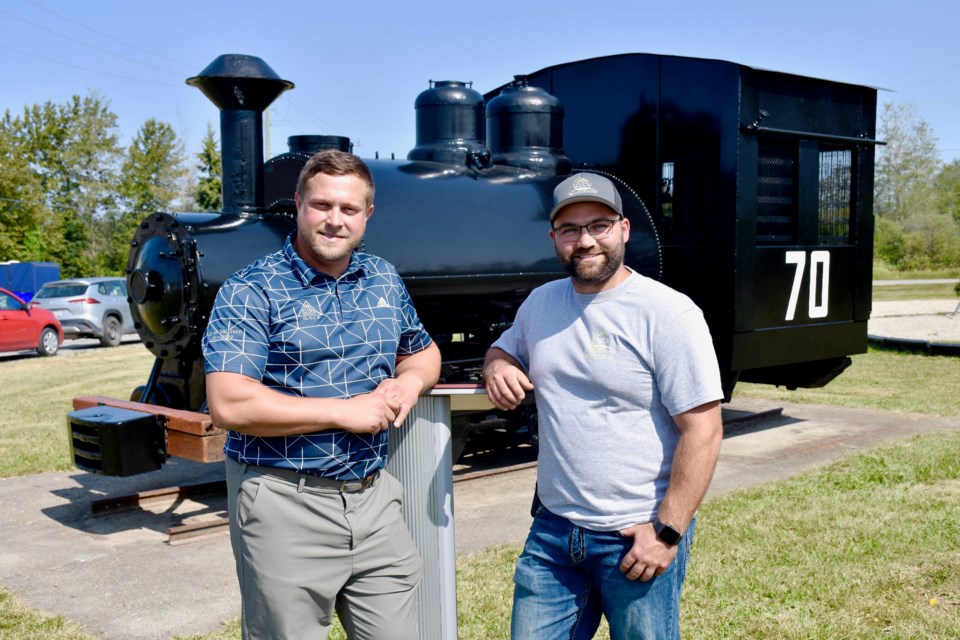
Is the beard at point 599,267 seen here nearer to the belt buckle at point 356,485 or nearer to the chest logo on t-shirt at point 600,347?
the chest logo on t-shirt at point 600,347

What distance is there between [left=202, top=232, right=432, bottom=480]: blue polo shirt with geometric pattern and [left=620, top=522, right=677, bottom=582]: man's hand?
71 centimetres

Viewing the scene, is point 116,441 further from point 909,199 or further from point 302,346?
point 909,199

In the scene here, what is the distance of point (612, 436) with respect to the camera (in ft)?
7.95

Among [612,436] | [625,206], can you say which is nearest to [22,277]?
[625,206]

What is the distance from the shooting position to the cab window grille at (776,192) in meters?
7.61

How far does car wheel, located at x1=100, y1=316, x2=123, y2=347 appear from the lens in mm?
20598

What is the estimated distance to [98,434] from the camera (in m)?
5.39

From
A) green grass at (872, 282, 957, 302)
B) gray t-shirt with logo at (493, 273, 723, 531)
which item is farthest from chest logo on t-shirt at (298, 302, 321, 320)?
green grass at (872, 282, 957, 302)

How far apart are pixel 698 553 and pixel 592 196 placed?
308cm

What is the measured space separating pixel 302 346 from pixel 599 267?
2.65 ft

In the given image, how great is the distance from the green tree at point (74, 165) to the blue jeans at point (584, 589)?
45.8m

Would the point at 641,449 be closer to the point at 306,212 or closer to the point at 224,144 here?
the point at 306,212

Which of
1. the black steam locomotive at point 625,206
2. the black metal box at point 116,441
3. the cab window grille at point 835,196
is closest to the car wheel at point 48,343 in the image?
the black steam locomotive at point 625,206

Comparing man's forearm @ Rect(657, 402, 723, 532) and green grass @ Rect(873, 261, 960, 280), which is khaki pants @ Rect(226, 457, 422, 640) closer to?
man's forearm @ Rect(657, 402, 723, 532)
